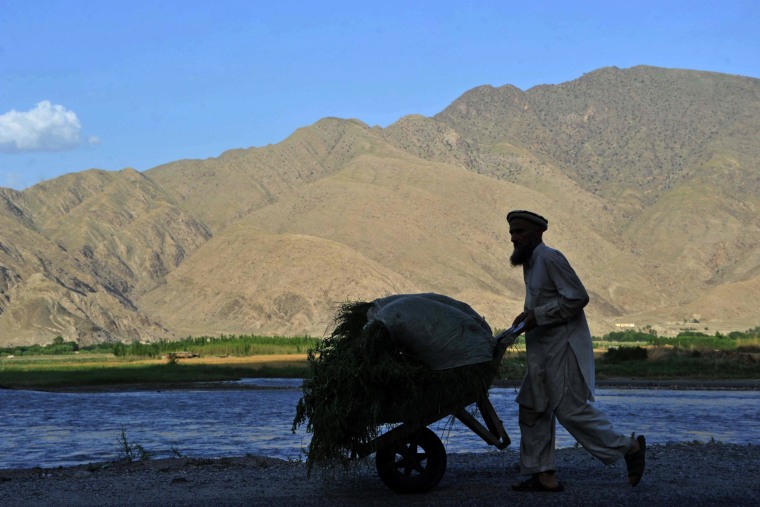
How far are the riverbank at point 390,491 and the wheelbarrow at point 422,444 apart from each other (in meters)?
0.17

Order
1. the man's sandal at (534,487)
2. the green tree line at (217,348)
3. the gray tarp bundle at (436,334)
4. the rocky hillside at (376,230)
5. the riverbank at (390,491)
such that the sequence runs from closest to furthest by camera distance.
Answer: the riverbank at (390,491) < the man's sandal at (534,487) < the gray tarp bundle at (436,334) < the green tree line at (217,348) < the rocky hillside at (376,230)

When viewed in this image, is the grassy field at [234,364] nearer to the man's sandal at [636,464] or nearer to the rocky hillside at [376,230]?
the rocky hillside at [376,230]

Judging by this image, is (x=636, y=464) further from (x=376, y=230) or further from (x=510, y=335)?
(x=376, y=230)

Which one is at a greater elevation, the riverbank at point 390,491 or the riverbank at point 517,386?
the riverbank at point 390,491

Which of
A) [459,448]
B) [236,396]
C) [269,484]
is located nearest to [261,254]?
[236,396]

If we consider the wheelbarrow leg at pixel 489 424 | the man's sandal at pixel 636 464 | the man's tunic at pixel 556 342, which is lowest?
the man's sandal at pixel 636 464

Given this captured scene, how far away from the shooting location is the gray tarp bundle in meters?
9.29

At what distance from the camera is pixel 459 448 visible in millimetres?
17891

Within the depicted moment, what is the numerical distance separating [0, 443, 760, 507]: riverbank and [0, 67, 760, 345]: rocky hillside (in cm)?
8718

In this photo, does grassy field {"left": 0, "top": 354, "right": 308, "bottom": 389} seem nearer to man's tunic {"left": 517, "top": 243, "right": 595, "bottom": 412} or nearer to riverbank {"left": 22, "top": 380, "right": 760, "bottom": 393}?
riverbank {"left": 22, "top": 380, "right": 760, "bottom": 393}

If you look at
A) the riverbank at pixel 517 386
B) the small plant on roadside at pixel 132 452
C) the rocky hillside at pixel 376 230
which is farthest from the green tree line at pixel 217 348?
the small plant on roadside at pixel 132 452

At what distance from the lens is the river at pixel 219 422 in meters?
19.8

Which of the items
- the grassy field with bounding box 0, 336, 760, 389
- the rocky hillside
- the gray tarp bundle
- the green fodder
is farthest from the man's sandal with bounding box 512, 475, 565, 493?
the rocky hillside

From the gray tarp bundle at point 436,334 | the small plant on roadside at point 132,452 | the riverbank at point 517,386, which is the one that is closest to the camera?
the gray tarp bundle at point 436,334
